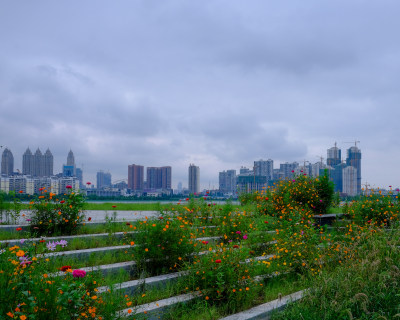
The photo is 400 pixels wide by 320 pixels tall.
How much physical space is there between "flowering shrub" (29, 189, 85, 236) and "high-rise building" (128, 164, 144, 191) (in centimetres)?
6138

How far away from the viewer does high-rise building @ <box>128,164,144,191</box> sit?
6819 cm

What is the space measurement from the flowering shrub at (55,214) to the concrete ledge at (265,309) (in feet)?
12.5

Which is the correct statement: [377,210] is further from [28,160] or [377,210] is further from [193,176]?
[193,176]

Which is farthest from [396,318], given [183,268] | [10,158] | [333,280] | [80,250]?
[10,158]

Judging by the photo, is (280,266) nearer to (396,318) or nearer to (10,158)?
(396,318)

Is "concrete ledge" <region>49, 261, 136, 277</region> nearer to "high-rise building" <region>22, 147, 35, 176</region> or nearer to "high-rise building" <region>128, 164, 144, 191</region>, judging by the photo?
"high-rise building" <region>22, 147, 35, 176</region>

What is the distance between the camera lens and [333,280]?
436 cm

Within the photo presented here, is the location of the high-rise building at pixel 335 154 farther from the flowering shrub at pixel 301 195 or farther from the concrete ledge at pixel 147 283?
the concrete ledge at pixel 147 283

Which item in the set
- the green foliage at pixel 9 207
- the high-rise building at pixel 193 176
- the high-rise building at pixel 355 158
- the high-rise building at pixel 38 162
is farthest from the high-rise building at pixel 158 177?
the green foliage at pixel 9 207

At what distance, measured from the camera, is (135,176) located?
70062 millimetres

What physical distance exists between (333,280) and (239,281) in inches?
47.7

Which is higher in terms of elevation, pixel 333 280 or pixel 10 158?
pixel 10 158

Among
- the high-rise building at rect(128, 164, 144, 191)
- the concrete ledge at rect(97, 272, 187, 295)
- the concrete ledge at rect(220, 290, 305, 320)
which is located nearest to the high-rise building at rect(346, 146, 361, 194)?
the high-rise building at rect(128, 164, 144, 191)

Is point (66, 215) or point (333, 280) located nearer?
point (333, 280)
